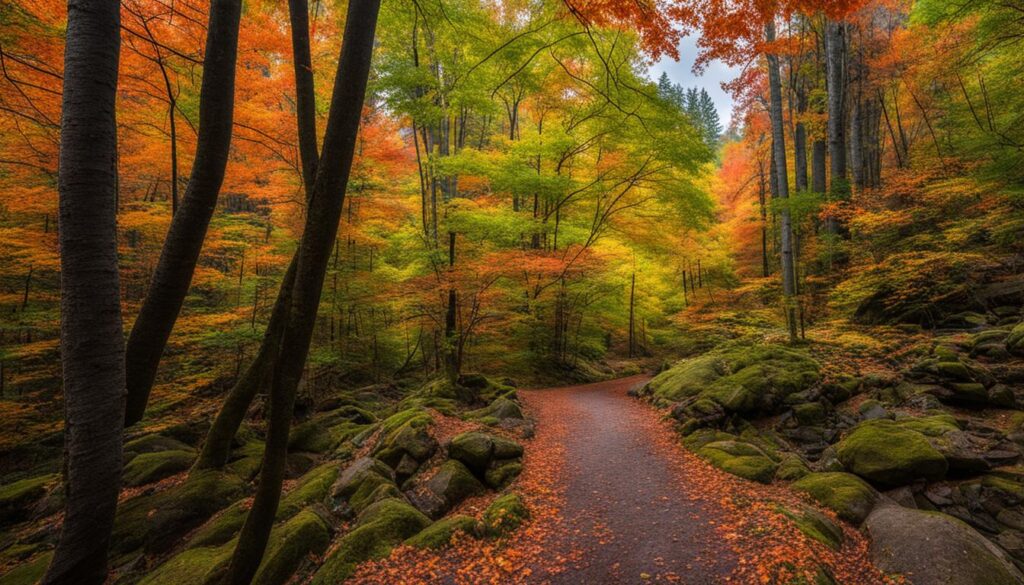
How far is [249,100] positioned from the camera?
11.1 metres

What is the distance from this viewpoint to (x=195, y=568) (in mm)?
4156

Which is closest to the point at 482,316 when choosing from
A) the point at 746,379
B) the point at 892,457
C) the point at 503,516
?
the point at 746,379

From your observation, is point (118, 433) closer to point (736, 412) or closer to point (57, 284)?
point (736, 412)

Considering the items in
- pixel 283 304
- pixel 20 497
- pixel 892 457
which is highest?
pixel 283 304

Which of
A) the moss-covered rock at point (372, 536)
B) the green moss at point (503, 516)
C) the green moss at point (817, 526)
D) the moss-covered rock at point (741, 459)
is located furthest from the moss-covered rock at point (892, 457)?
the moss-covered rock at point (372, 536)

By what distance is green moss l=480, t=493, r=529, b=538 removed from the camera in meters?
4.45

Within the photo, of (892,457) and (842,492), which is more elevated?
(892,457)

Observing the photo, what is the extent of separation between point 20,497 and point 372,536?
7.23 m

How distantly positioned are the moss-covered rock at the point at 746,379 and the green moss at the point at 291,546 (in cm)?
726

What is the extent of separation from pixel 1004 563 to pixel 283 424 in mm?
6725

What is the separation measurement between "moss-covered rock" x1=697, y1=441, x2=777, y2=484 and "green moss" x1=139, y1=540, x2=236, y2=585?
640 centimetres

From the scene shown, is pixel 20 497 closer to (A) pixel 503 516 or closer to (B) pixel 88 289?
(B) pixel 88 289

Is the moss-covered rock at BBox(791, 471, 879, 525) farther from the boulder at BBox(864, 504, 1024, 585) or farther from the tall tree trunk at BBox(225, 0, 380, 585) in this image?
the tall tree trunk at BBox(225, 0, 380, 585)

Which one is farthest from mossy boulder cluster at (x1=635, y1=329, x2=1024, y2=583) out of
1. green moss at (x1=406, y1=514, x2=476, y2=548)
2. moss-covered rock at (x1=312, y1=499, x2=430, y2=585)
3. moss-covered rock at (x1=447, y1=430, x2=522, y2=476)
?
moss-covered rock at (x1=312, y1=499, x2=430, y2=585)
